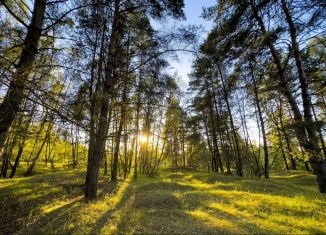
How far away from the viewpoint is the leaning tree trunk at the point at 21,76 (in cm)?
349

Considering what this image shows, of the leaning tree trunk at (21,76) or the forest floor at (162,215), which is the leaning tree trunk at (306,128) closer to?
the forest floor at (162,215)

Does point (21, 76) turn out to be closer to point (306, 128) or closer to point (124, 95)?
point (124, 95)

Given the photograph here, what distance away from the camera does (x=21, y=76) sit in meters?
3.39

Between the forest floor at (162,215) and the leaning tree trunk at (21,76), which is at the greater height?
the leaning tree trunk at (21,76)

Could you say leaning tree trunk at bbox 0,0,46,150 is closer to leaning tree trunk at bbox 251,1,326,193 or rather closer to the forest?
the forest

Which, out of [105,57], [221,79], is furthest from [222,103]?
[105,57]

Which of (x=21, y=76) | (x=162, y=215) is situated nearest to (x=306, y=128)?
(x=162, y=215)

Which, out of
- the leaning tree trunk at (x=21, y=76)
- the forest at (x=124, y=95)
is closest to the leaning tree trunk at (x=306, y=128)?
the forest at (x=124, y=95)

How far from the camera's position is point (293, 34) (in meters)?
8.33

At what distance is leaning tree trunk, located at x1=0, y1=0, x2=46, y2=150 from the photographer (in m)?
3.49

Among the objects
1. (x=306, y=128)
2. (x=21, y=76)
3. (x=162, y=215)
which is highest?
(x=21, y=76)

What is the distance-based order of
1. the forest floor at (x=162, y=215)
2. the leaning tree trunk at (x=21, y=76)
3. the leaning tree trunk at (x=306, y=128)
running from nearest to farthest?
the leaning tree trunk at (x=21, y=76)
the forest floor at (x=162, y=215)
the leaning tree trunk at (x=306, y=128)

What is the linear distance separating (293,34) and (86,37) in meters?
7.92

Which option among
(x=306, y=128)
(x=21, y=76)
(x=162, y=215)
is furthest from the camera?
(x=306, y=128)
